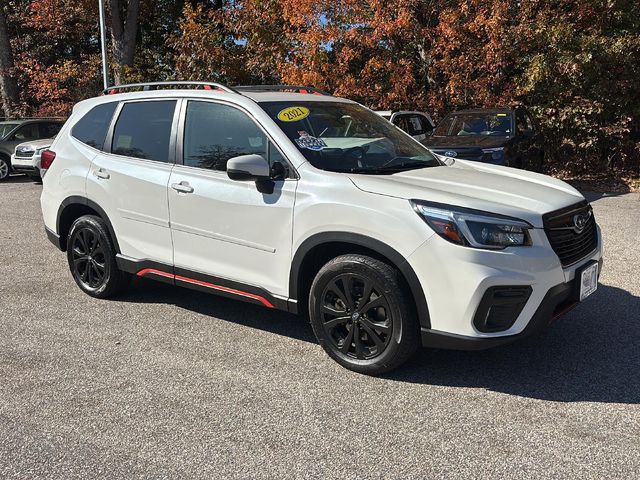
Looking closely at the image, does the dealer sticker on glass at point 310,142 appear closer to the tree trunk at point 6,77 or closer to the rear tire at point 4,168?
the rear tire at point 4,168

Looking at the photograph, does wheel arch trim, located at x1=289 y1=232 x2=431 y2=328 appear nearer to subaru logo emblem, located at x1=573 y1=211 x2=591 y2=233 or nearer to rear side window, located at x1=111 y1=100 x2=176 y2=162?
subaru logo emblem, located at x1=573 y1=211 x2=591 y2=233

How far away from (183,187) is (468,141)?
23.6 feet

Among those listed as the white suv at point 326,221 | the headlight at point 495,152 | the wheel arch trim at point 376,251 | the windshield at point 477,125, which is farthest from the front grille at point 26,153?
the wheel arch trim at point 376,251

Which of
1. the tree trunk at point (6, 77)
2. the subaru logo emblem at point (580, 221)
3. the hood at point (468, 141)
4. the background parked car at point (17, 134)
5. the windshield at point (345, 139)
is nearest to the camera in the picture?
the subaru logo emblem at point (580, 221)

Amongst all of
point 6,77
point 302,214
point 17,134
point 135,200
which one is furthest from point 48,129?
point 302,214

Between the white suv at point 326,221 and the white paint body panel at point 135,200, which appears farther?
the white paint body panel at point 135,200

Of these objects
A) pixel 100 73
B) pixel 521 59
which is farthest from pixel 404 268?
pixel 100 73

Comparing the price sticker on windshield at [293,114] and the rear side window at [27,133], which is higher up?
the price sticker on windshield at [293,114]

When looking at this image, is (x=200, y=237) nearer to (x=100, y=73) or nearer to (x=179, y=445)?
(x=179, y=445)

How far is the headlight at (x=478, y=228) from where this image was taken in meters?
3.29

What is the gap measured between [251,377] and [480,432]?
1.41 m

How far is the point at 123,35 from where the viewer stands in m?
20.8

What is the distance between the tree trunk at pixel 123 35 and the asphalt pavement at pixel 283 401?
17.3 metres

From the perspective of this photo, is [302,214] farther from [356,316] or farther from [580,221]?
[580,221]
